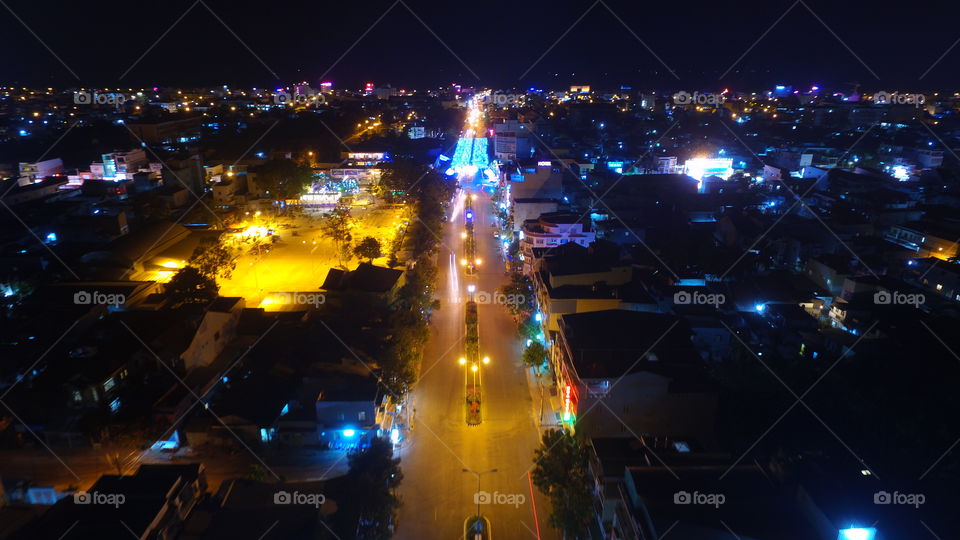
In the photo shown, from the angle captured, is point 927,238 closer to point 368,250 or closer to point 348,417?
point 368,250

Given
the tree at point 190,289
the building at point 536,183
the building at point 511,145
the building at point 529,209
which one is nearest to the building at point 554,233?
the building at point 529,209

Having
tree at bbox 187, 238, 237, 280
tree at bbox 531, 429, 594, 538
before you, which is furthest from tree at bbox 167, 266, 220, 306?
tree at bbox 531, 429, 594, 538

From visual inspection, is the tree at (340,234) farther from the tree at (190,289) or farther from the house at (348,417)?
the house at (348,417)

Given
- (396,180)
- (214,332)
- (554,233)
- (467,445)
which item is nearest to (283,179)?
(396,180)

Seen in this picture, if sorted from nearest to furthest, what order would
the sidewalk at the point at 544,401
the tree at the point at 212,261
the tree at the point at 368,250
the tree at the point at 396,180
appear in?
the sidewalk at the point at 544,401
the tree at the point at 212,261
the tree at the point at 368,250
the tree at the point at 396,180

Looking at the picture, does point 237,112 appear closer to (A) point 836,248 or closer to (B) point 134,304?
(B) point 134,304

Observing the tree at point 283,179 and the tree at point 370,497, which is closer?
the tree at point 370,497

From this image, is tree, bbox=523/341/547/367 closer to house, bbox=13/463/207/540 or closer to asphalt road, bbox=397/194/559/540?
asphalt road, bbox=397/194/559/540
